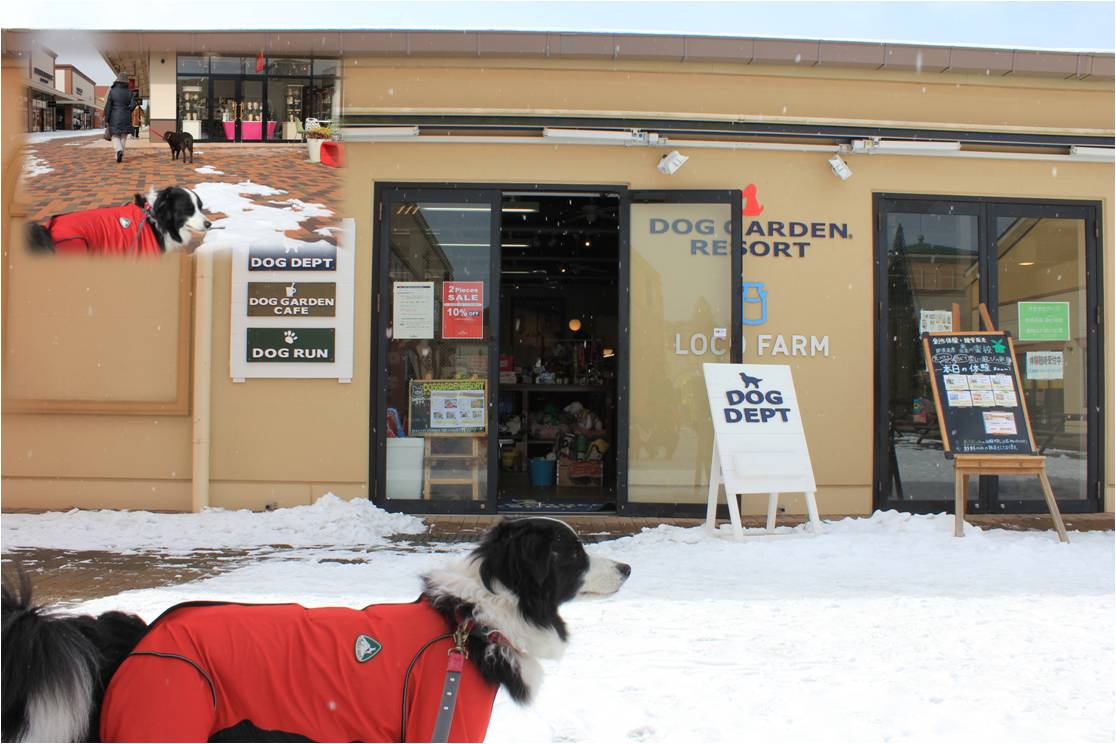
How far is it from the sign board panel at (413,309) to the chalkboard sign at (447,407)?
1.44 feet

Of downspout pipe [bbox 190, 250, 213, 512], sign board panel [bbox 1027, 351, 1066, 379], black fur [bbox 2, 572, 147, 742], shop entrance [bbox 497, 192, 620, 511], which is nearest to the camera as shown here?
black fur [bbox 2, 572, 147, 742]

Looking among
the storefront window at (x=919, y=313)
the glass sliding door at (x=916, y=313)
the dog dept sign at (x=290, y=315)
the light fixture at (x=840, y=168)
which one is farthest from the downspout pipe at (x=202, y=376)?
the storefront window at (x=919, y=313)

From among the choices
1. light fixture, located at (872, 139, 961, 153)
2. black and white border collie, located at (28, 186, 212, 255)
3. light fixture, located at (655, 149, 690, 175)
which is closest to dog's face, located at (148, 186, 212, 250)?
black and white border collie, located at (28, 186, 212, 255)

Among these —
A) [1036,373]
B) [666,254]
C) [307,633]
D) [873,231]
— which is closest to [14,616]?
[307,633]

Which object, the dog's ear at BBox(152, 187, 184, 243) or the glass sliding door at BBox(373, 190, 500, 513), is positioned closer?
the dog's ear at BBox(152, 187, 184, 243)

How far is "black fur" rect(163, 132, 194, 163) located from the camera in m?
6.48

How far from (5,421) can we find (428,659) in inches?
246

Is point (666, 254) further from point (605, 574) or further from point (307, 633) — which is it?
point (307, 633)

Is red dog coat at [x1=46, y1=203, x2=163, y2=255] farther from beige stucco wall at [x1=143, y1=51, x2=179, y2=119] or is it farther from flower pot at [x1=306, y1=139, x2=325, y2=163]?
flower pot at [x1=306, y1=139, x2=325, y2=163]

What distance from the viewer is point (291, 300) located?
6828mm

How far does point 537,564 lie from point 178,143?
18.7ft

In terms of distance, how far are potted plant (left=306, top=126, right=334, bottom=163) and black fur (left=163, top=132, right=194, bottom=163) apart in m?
0.92

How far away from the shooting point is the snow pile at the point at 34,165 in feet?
22.4

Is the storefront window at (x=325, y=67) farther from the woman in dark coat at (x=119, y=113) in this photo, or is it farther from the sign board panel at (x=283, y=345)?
the sign board panel at (x=283, y=345)
